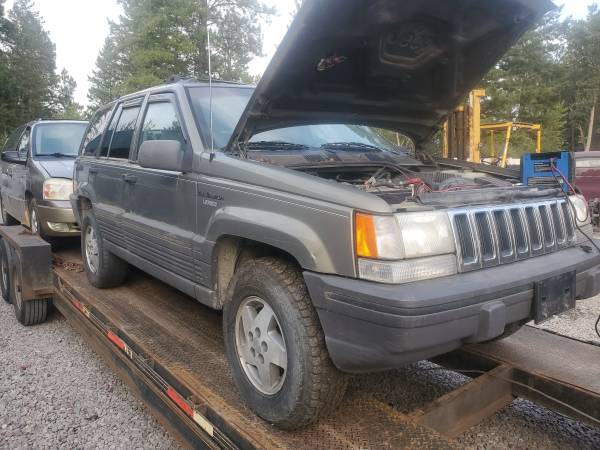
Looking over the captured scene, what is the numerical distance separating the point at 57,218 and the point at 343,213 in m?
5.02

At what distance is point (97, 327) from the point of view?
3645mm

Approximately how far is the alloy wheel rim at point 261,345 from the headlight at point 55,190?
439 cm

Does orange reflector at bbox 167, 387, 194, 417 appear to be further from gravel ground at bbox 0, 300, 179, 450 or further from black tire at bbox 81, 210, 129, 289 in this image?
black tire at bbox 81, 210, 129, 289

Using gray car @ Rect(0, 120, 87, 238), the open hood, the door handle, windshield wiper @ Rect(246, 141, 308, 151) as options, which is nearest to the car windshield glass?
gray car @ Rect(0, 120, 87, 238)

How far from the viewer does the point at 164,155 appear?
302 centimetres

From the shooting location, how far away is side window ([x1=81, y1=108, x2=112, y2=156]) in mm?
4949

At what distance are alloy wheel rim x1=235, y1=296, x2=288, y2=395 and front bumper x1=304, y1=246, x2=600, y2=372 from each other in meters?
0.36

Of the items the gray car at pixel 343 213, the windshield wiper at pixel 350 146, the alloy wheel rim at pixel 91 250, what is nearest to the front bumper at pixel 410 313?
the gray car at pixel 343 213

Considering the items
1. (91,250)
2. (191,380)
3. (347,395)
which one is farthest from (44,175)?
(347,395)

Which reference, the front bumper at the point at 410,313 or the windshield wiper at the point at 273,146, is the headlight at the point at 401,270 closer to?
the front bumper at the point at 410,313

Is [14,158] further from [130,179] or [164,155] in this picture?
[164,155]

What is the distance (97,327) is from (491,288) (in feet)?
9.19

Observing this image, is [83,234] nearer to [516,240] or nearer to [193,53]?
[516,240]

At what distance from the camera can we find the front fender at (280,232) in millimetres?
2139
